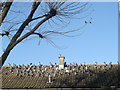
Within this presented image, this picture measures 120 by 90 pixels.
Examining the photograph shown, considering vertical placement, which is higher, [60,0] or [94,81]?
[60,0]

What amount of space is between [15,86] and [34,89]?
1.36m

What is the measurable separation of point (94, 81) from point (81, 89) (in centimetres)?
148

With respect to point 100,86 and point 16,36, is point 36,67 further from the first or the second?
point 16,36

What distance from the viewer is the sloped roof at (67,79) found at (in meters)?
15.5

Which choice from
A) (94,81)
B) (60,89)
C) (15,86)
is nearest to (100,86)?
(94,81)

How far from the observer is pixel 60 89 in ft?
49.1

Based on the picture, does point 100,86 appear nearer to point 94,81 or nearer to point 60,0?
point 94,81

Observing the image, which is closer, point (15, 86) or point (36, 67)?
point (15, 86)

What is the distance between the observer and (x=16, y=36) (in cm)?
389

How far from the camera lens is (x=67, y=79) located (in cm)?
1652

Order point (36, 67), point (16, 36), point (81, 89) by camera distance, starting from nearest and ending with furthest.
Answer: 1. point (16, 36)
2. point (81, 89)
3. point (36, 67)

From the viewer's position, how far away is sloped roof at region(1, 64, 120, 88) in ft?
50.8

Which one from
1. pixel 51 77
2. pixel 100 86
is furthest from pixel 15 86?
pixel 100 86

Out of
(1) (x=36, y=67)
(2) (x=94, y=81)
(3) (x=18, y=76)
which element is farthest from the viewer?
(1) (x=36, y=67)
